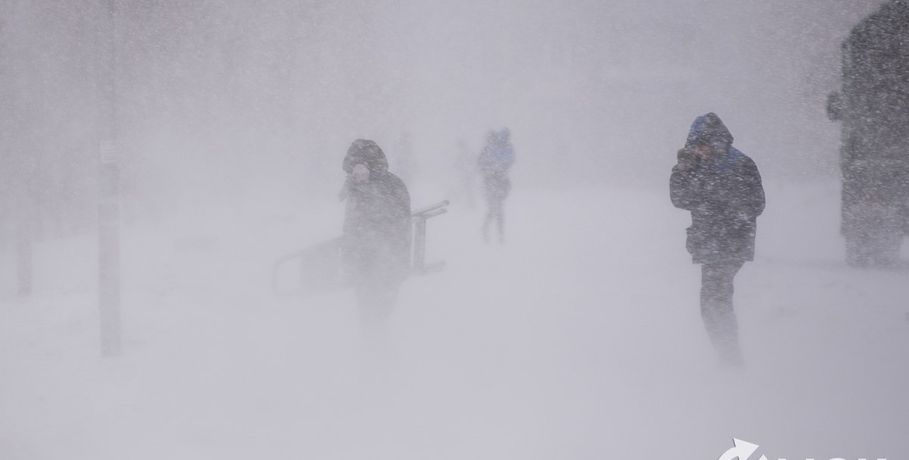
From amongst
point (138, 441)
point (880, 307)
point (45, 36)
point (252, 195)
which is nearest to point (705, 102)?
point (252, 195)

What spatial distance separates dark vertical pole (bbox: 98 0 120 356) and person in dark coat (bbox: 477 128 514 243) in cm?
601

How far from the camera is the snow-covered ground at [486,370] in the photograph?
323cm

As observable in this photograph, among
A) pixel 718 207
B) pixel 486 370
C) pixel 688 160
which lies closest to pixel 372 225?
pixel 486 370

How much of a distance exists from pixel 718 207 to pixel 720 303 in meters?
0.63

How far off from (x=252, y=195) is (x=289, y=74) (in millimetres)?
9134

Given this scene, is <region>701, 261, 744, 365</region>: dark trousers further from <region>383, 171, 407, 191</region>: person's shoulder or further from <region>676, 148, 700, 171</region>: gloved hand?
<region>383, 171, 407, 191</region>: person's shoulder

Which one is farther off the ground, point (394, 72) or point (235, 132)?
point (394, 72)

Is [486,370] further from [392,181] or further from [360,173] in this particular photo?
[360,173]

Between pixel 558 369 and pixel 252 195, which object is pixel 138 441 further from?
pixel 252 195

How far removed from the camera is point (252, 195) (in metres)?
27.7

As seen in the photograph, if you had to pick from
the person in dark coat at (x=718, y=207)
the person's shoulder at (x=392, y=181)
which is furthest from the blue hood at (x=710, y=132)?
the person's shoulder at (x=392, y=181)

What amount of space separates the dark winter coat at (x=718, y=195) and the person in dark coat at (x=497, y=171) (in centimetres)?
626

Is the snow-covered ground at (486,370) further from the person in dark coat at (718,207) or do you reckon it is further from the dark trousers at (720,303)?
the person in dark coat at (718,207)

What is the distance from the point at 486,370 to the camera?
4375mm
